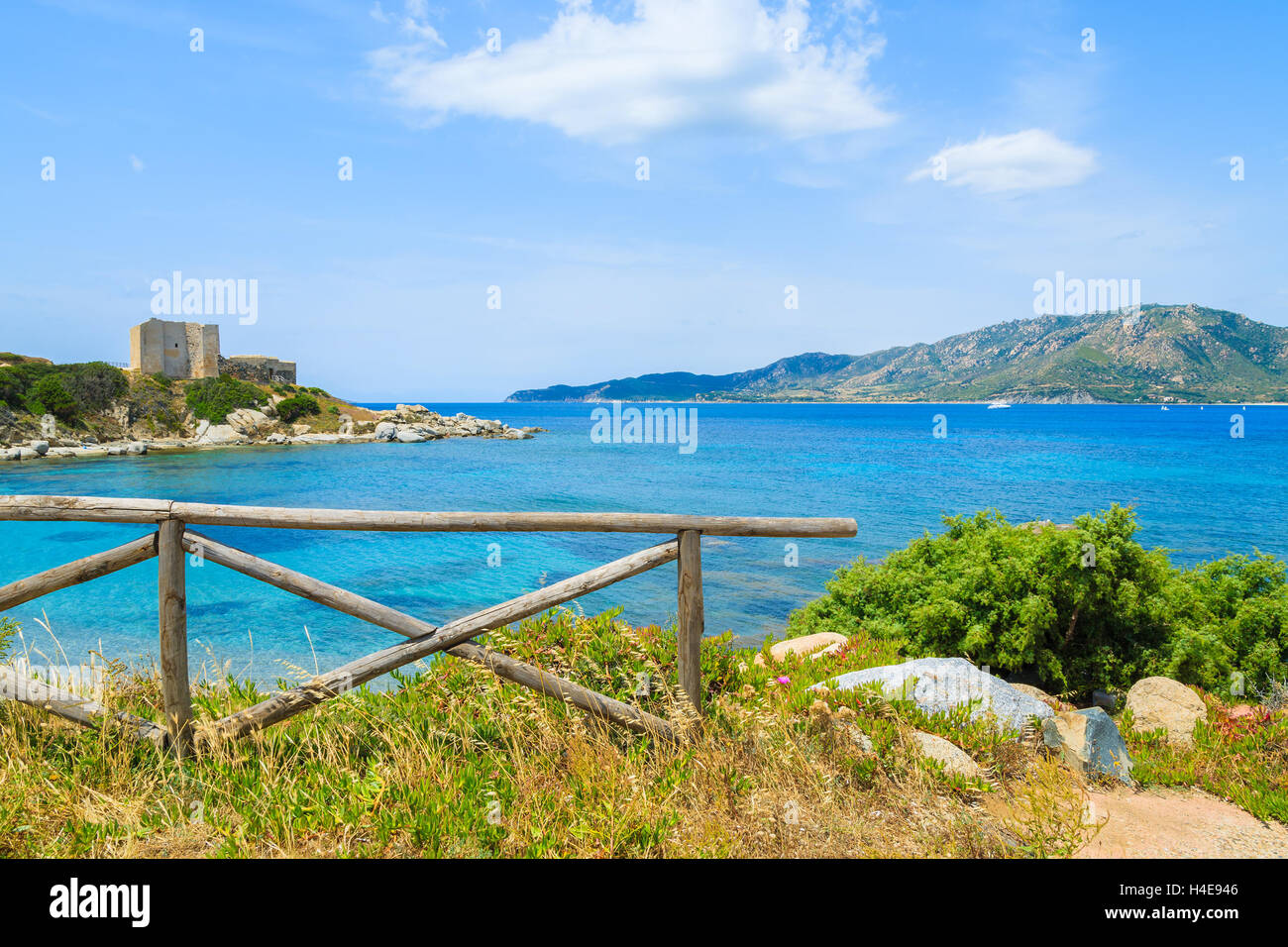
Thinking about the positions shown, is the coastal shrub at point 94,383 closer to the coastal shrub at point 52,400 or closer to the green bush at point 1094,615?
the coastal shrub at point 52,400

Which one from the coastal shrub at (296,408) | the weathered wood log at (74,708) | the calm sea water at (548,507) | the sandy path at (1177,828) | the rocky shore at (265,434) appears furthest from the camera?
the coastal shrub at (296,408)

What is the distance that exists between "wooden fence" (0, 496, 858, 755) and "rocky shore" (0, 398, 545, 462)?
191ft

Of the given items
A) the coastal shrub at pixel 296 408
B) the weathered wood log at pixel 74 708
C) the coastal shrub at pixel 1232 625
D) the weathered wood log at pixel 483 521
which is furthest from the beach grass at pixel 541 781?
the coastal shrub at pixel 296 408

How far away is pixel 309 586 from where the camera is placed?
4578 mm

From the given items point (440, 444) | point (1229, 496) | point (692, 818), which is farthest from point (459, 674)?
point (440, 444)

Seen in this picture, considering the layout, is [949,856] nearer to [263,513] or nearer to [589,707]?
[589,707]

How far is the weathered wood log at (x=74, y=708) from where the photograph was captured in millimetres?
4543

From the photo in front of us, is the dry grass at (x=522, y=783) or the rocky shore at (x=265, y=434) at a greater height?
the rocky shore at (x=265, y=434)

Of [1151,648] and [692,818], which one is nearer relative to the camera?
[692,818]

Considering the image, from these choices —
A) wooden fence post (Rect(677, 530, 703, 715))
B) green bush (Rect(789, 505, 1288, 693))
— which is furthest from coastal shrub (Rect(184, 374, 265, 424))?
wooden fence post (Rect(677, 530, 703, 715))

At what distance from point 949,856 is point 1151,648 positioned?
6959 millimetres

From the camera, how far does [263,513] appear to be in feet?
14.7
